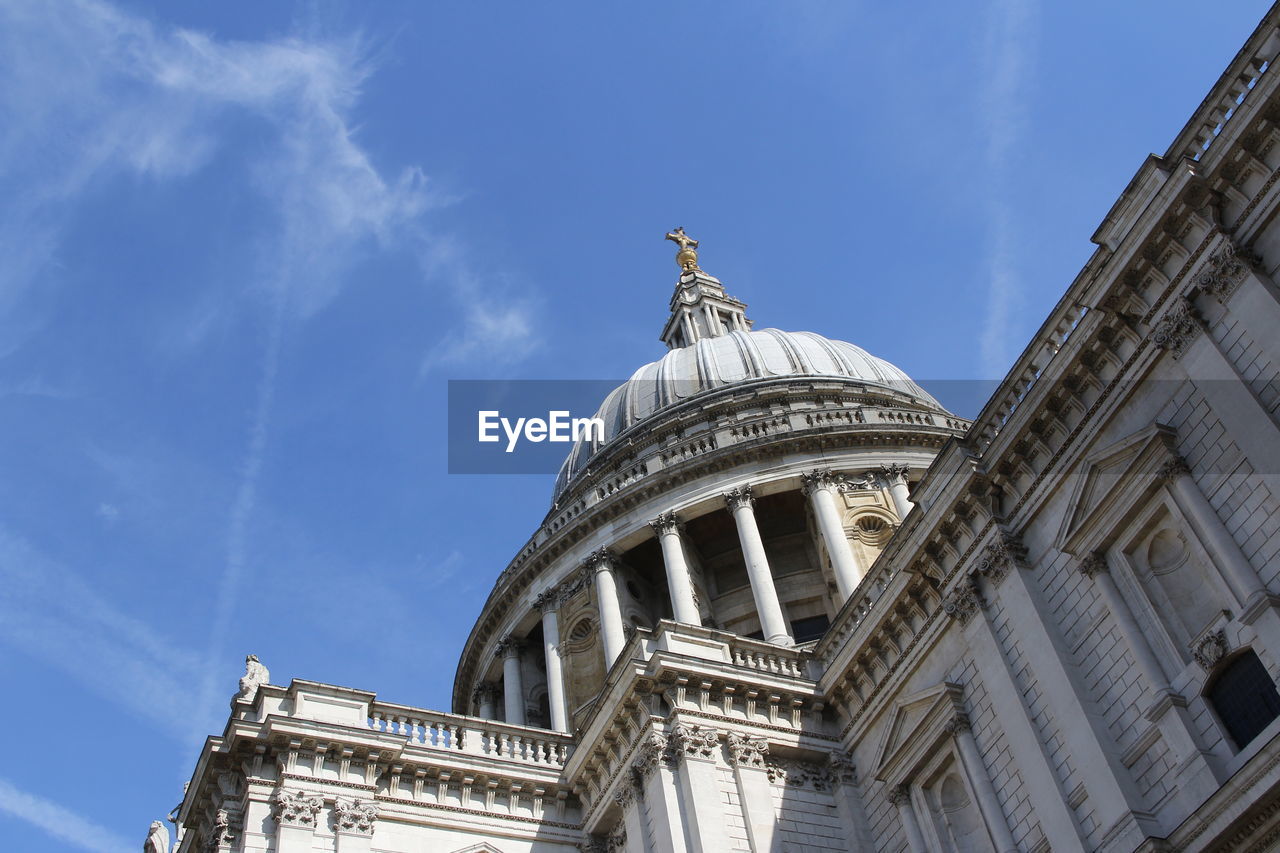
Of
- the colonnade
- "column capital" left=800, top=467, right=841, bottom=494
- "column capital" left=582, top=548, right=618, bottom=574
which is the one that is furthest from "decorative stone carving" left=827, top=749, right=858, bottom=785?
"column capital" left=582, top=548, right=618, bottom=574

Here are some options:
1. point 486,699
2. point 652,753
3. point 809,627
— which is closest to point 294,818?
point 652,753

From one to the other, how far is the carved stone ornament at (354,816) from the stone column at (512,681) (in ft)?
57.1

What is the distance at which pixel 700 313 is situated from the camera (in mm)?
55250

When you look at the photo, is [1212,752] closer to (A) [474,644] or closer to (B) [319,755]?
(B) [319,755]

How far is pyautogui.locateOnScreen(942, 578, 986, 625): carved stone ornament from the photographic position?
68.6 feet

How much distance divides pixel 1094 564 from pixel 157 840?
63.2 feet

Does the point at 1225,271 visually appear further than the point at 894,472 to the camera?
No

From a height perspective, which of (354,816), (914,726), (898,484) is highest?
(898,484)

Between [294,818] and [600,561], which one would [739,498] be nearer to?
[600,561]

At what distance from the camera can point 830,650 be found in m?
24.9

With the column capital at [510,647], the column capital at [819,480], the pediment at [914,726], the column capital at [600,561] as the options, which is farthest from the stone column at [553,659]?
the pediment at [914,726]

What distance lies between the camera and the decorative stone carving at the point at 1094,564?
18750 mm

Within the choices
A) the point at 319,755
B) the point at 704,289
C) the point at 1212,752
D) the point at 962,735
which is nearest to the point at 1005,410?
the point at 962,735

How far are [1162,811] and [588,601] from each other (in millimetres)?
24773
